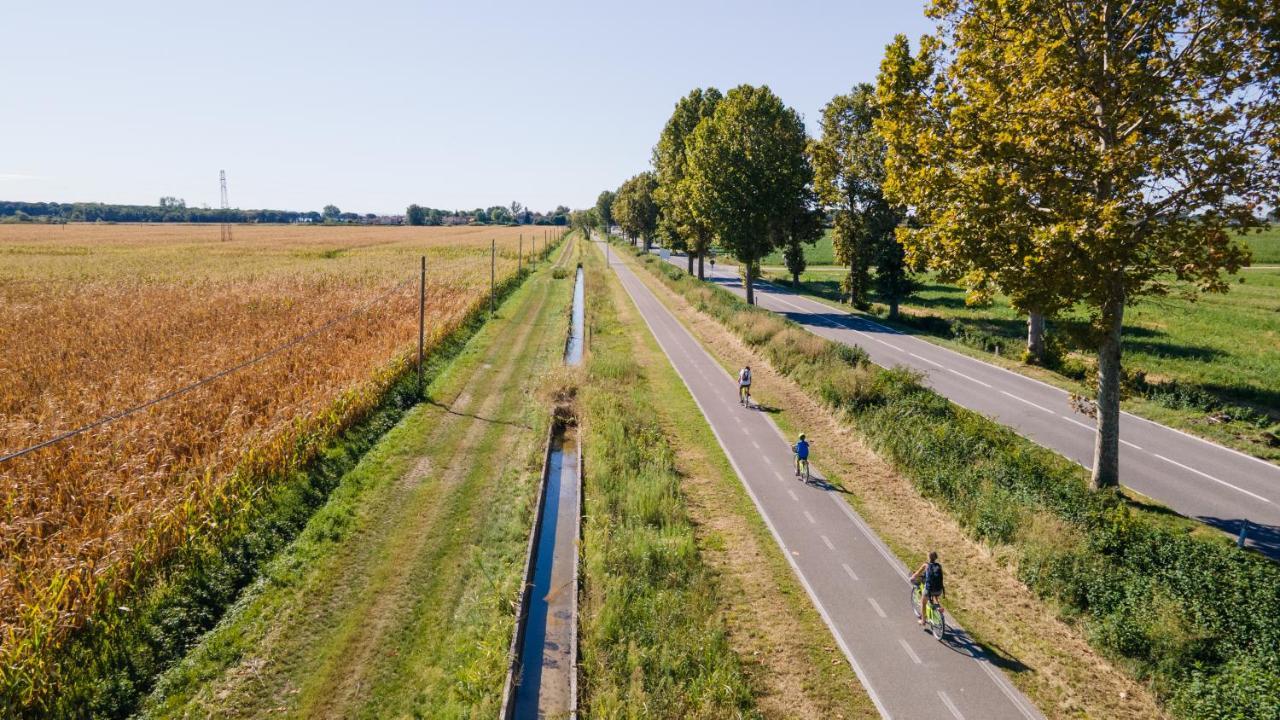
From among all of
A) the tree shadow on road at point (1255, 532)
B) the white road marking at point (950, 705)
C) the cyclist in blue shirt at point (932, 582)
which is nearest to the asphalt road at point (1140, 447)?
the tree shadow on road at point (1255, 532)

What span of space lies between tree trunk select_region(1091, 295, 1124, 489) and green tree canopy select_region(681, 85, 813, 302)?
31.9 m

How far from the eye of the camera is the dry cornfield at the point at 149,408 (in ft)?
38.6

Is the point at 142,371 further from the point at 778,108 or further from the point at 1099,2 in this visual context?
the point at 778,108

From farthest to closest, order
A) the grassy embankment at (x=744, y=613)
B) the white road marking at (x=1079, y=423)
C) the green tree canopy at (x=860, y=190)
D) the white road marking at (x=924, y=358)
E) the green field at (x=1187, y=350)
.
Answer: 1. the green tree canopy at (x=860, y=190)
2. the white road marking at (x=924, y=358)
3. the white road marking at (x=1079, y=423)
4. the green field at (x=1187, y=350)
5. the grassy embankment at (x=744, y=613)

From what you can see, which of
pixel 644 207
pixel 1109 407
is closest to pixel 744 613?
pixel 1109 407

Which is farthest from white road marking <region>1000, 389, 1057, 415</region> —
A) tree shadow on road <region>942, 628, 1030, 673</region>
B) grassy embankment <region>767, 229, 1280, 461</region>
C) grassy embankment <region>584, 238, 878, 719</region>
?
tree shadow on road <region>942, 628, 1030, 673</region>

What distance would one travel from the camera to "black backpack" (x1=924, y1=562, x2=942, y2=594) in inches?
463

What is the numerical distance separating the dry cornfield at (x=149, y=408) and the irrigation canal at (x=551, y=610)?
736 centimetres

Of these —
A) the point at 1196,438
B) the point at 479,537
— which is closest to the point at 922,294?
the point at 1196,438

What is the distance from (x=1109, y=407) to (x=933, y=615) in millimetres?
8928

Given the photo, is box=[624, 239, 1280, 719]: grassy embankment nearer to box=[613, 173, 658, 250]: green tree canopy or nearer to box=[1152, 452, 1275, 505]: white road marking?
box=[1152, 452, 1275, 505]: white road marking

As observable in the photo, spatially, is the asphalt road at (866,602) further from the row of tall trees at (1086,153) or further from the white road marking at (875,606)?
the row of tall trees at (1086,153)

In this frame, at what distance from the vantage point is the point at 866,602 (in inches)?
509

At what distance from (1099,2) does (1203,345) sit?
2799 centimetres
